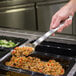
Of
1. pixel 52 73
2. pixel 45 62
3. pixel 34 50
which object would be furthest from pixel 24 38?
pixel 52 73

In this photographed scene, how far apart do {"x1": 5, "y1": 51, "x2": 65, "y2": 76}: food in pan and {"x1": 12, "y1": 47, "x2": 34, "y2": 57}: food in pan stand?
0.02 metres

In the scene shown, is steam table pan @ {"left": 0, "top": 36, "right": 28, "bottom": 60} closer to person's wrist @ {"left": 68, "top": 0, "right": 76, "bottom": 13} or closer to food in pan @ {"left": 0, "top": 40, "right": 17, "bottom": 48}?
food in pan @ {"left": 0, "top": 40, "right": 17, "bottom": 48}

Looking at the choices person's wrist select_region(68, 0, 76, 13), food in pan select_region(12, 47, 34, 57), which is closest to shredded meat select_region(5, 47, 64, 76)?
food in pan select_region(12, 47, 34, 57)

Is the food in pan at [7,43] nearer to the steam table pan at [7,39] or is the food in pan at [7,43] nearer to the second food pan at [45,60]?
the steam table pan at [7,39]

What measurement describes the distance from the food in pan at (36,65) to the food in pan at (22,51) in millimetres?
24

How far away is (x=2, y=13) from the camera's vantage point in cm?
323

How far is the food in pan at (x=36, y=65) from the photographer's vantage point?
147cm

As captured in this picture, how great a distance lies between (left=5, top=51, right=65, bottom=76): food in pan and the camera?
4.82 ft

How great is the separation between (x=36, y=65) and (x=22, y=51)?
0.15 metres

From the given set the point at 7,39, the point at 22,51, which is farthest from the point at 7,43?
the point at 22,51

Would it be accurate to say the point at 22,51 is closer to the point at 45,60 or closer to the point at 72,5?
the point at 45,60

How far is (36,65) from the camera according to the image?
1548mm

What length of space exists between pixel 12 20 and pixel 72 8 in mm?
1893

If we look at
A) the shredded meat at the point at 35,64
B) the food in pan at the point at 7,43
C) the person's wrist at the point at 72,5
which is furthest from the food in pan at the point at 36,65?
the person's wrist at the point at 72,5
